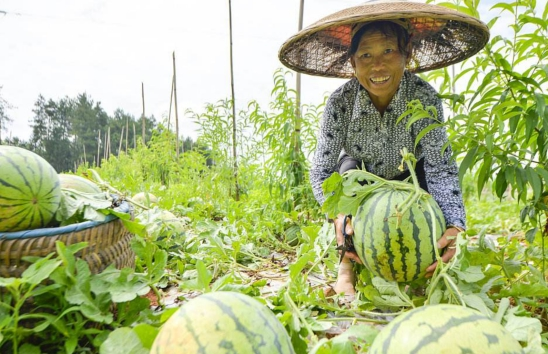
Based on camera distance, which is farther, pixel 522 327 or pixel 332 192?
pixel 332 192

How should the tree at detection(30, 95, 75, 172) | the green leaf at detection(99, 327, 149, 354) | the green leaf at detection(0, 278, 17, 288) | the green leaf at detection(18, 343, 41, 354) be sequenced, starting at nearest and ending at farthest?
the green leaf at detection(99, 327, 149, 354) < the green leaf at detection(0, 278, 17, 288) < the green leaf at detection(18, 343, 41, 354) < the tree at detection(30, 95, 75, 172)

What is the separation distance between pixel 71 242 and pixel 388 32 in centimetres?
167

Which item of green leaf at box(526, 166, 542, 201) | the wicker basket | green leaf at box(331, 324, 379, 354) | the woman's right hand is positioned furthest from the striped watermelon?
the wicker basket

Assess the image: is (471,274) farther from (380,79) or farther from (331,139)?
(331,139)

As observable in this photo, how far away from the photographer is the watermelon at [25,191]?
1265 mm

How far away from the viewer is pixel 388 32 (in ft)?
6.53

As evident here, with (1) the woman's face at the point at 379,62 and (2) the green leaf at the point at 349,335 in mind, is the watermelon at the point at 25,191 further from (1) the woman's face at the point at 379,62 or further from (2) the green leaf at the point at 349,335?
(1) the woman's face at the point at 379,62

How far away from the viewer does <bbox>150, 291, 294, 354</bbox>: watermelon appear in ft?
2.47

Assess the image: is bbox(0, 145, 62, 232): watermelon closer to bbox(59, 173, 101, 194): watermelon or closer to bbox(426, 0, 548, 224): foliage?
bbox(59, 173, 101, 194): watermelon

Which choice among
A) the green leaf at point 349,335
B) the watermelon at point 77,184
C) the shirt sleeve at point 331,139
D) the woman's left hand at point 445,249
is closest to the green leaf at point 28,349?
the watermelon at point 77,184

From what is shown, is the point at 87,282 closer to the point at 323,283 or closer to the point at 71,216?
the point at 71,216

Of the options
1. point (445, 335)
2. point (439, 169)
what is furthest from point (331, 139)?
point (445, 335)

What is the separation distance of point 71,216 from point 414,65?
2144mm

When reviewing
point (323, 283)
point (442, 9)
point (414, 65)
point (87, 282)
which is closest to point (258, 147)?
point (414, 65)
